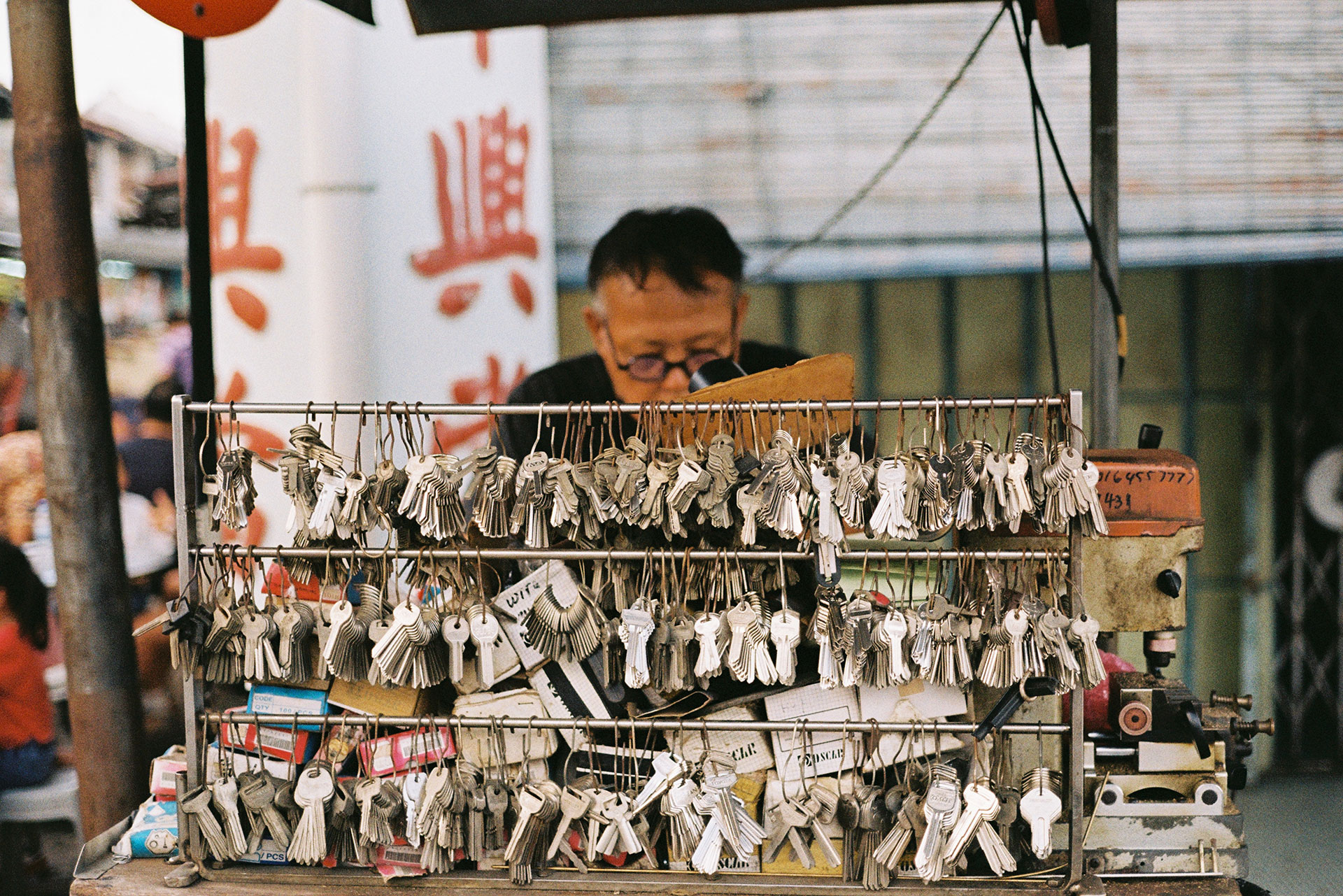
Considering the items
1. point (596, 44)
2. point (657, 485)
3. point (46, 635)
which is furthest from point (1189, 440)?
point (46, 635)

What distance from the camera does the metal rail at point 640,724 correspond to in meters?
1.88

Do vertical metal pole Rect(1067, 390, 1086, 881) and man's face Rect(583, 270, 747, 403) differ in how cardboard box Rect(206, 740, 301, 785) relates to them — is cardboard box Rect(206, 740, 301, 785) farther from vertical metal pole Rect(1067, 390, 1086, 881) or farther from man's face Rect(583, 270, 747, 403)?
man's face Rect(583, 270, 747, 403)

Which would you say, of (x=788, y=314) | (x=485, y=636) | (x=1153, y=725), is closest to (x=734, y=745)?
(x=485, y=636)

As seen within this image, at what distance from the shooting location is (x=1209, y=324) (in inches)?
178

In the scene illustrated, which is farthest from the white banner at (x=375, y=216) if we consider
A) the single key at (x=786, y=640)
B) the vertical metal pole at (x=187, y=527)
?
the single key at (x=786, y=640)

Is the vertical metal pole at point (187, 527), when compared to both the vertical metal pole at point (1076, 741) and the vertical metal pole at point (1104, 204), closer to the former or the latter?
the vertical metal pole at point (1076, 741)

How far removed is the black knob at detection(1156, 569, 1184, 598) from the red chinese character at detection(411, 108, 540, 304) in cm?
329

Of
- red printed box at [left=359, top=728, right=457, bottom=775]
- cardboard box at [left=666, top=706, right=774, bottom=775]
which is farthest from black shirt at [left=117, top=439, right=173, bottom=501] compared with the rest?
Result: cardboard box at [left=666, top=706, right=774, bottom=775]

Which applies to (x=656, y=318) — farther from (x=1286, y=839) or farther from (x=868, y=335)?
(x=1286, y=839)

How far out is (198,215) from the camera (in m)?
2.36

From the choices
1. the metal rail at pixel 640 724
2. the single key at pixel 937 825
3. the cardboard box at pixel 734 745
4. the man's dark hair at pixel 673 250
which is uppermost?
the man's dark hair at pixel 673 250

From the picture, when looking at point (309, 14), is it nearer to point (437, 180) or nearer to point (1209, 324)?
point (437, 180)

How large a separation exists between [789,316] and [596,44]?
1.56 m

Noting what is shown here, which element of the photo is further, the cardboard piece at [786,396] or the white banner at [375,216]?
the white banner at [375,216]
